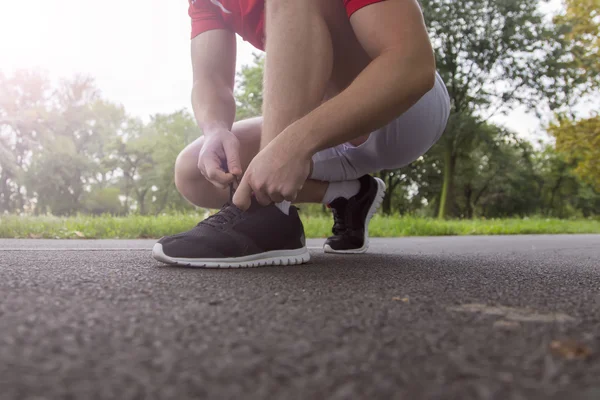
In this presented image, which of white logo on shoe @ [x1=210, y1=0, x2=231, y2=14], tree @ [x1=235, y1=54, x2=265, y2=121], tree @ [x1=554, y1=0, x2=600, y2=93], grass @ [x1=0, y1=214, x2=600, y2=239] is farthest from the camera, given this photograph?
tree @ [x1=235, y1=54, x2=265, y2=121]

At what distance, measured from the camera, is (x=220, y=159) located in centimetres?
180

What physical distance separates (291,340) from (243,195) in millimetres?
832

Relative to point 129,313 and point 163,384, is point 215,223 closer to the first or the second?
point 129,313

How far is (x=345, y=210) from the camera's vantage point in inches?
91.2

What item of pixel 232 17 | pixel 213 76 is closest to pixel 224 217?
pixel 213 76

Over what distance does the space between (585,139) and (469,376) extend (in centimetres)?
1409

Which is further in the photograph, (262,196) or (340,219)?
(340,219)

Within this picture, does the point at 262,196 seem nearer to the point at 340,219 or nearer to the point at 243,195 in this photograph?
the point at 243,195

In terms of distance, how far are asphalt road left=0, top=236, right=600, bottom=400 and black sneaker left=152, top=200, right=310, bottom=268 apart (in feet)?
1.09

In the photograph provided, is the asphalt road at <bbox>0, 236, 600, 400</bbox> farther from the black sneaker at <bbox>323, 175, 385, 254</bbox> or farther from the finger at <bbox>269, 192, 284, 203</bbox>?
the black sneaker at <bbox>323, 175, 385, 254</bbox>

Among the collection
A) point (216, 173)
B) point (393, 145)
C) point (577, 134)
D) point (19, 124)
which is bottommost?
point (216, 173)

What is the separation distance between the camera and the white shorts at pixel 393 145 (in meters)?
2.03

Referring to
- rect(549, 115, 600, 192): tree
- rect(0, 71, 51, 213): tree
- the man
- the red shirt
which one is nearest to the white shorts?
the man

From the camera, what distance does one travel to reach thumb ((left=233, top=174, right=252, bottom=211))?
1415 mm
